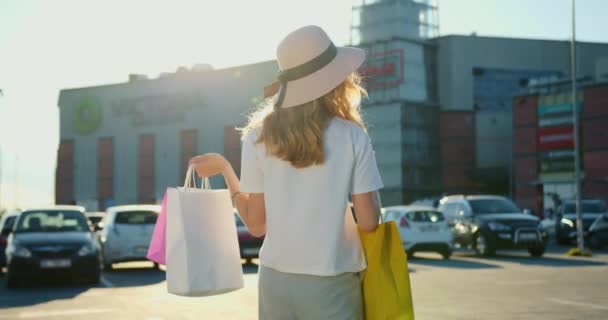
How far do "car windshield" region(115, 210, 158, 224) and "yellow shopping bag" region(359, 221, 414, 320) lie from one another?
1768cm

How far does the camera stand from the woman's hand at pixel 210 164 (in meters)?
3.51

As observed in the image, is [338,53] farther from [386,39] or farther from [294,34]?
[386,39]

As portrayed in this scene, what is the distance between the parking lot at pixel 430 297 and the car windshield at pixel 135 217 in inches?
51.0

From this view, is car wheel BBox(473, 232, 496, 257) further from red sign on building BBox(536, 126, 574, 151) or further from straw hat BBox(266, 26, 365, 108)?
red sign on building BBox(536, 126, 574, 151)

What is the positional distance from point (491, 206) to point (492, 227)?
1385mm

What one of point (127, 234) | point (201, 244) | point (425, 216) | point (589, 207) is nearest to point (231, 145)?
point (589, 207)

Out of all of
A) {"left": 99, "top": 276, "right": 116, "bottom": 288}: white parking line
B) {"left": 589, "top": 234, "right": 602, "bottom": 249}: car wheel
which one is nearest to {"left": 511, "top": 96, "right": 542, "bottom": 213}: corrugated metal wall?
{"left": 589, "top": 234, "right": 602, "bottom": 249}: car wheel

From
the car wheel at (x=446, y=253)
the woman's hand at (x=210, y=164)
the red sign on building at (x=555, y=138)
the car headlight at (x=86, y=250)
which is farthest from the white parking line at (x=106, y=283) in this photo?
the red sign on building at (x=555, y=138)

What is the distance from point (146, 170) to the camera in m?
86.8

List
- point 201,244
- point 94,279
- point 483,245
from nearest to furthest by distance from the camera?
point 201,244, point 94,279, point 483,245

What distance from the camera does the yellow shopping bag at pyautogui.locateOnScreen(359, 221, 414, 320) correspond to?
295 centimetres

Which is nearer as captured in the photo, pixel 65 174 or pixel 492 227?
pixel 492 227

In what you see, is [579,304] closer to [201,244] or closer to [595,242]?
[201,244]

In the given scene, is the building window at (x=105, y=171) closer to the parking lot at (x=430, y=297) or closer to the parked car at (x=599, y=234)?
the parked car at (x=599, y=234)
